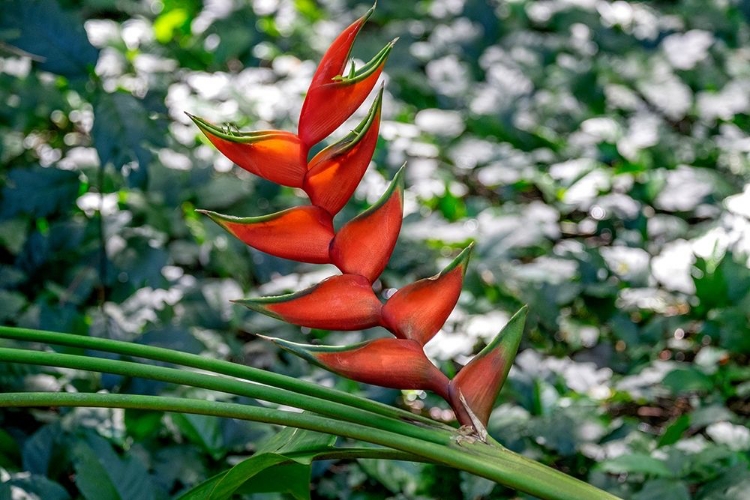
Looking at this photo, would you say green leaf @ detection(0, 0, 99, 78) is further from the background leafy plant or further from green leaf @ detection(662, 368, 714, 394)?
green leaf @ detection(662, 368, 714, 394)

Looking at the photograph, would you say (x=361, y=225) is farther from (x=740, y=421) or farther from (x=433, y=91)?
(x=433, y=91)

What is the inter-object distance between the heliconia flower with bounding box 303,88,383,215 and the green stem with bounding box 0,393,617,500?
18 cm

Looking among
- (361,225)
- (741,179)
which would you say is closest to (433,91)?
(741,179)

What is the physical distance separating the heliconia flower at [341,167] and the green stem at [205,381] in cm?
17

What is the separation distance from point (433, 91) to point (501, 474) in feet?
5.20

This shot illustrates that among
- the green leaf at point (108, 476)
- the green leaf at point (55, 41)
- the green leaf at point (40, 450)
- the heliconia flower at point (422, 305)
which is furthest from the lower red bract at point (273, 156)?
the green leaf at point (55, 41)

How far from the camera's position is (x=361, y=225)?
671mm

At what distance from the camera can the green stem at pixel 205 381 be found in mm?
589

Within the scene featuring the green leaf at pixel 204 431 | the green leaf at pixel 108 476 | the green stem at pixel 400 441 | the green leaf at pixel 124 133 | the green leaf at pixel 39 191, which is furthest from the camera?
the green leaf at pixel 39 191

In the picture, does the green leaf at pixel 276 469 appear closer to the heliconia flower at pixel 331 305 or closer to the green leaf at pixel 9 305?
the heliconia flower at pixel 331 305


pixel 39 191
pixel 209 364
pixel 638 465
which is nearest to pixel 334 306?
pixel 209 364

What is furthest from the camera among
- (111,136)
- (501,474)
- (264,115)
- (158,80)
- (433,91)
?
(433,91)

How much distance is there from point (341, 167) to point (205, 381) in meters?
0.20

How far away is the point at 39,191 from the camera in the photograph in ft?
4.50
